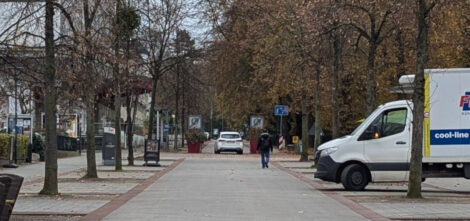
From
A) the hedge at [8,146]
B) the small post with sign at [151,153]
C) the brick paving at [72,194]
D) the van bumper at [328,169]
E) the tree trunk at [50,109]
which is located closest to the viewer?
the brick paving at [72,194]

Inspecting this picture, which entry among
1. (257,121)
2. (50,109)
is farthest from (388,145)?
(257,121)

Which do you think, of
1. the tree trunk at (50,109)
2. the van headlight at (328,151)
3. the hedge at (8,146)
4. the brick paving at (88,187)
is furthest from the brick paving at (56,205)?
the hedge at (8,146)

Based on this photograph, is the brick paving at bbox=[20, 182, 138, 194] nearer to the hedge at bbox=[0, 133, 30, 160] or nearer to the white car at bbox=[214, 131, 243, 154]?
the hedge at bbox=[0, 133, 30, 160]

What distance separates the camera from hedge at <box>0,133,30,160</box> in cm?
2936

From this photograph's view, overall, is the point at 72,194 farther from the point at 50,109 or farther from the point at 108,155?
the point at 108,155

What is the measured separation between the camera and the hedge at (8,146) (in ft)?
96.3

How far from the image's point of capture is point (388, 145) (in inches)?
736

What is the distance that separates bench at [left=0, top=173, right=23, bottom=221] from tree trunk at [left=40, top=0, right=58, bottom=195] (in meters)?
6.24

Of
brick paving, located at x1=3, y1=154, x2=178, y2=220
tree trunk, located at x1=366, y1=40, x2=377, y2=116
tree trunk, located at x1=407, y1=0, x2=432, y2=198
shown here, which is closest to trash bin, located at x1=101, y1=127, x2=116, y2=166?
brick paving, located at x1=3, y1=154, x2=178, y2=220

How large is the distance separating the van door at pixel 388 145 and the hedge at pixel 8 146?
16.6 metres

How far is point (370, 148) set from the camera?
18.7m

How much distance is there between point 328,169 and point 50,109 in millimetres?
7540

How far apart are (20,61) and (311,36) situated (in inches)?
410

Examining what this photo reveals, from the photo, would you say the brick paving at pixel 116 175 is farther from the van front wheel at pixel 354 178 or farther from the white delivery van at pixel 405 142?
the van front wheel at pixel 354 178
